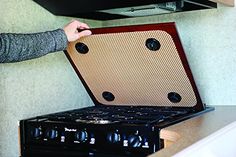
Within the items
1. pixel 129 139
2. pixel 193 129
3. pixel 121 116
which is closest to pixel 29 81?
pixel 121 116

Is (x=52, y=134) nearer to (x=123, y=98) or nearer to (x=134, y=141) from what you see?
(x=134, y=141)

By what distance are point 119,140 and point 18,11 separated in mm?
686

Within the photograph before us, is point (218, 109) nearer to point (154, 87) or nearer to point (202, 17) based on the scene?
point (154, 87)

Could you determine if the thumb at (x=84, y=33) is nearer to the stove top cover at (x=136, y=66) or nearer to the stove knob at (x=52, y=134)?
the stove top cover at (x=136, y=66)

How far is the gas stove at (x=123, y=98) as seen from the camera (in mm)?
1260

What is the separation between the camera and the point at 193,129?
3.76ft

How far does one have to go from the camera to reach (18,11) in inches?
58.9

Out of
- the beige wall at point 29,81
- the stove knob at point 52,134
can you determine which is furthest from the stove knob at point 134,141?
the beige wall at point 29,81

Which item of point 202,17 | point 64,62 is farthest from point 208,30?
point 64,62

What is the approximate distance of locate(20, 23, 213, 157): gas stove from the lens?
1260mm

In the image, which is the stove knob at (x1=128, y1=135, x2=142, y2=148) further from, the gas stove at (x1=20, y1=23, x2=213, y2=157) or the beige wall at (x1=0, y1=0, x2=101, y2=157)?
the beige wall at (x1=0, y1=0, x2=101, y2=157)

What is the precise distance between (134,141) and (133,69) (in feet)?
1.52

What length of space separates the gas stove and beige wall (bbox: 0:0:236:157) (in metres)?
0.07

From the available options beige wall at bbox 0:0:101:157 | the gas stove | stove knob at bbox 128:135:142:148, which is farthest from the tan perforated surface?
stove knob at bbox 128:135:142:148
